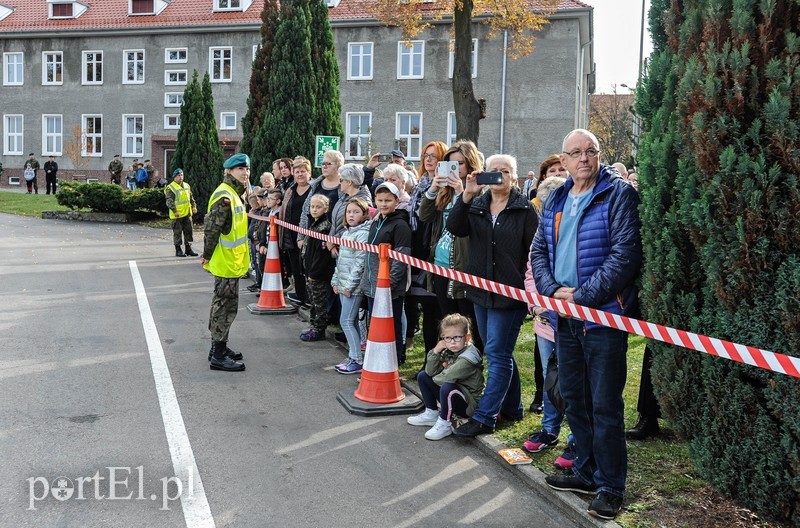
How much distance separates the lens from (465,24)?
65.5 ft

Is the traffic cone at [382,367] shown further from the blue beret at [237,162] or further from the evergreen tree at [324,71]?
the evergreen tree at [324,71]

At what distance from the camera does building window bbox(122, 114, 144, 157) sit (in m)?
44.1

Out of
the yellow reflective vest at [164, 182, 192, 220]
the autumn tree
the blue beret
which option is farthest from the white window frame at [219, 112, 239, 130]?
the blue beret

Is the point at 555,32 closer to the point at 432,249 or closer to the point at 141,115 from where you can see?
the point at 141,115

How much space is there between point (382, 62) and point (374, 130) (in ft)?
11.3

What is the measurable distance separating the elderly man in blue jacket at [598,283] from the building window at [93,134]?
44270 millimetres

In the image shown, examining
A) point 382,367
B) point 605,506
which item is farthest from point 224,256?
point 605,506

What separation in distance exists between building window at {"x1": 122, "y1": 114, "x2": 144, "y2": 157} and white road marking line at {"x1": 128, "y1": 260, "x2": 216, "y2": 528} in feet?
122

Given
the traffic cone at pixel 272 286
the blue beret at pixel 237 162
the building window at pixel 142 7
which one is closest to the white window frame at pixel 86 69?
the building window at pixel 142 7

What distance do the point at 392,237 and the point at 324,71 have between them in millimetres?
15635

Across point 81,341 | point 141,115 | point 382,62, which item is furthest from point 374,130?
point 81,341

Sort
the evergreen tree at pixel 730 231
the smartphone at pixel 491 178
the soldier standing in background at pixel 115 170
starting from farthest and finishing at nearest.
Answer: the soldier standing in background at pixel 115 170
the smartphone at pixel 491 178
the evergreen tree at pixel 730 231

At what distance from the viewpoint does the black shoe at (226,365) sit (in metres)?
8.04

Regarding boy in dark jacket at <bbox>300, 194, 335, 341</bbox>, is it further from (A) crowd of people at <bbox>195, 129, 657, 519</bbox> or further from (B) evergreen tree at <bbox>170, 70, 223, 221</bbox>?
(B) evergreen tree at <bbox>170, 70, 223, 221</bbox>
